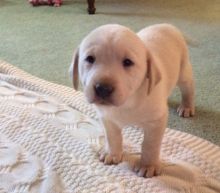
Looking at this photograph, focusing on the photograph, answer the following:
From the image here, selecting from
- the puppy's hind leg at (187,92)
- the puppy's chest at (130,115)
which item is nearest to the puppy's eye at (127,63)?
the puppy's chest at (130,115)

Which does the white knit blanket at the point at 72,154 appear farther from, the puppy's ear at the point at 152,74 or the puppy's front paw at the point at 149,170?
the puppy's ear at the point at 152,74

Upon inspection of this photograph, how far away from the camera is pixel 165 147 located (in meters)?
1.33

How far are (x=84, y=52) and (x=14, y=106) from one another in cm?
55

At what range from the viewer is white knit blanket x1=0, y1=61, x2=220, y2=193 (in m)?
1.16

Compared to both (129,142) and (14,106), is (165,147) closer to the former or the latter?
(129,142)

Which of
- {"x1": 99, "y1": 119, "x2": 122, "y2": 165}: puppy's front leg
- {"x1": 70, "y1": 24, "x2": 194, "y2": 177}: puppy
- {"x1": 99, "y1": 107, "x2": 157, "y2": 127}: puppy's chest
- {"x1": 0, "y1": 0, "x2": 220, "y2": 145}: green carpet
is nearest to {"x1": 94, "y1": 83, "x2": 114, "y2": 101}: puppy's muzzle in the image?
{"x1": 70, "y1": 24, "x2": 194, "y2": 177}: puppy

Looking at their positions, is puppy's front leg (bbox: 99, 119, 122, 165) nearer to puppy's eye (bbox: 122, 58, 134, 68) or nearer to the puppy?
the puppy

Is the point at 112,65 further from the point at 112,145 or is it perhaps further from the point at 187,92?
the point at 187,92

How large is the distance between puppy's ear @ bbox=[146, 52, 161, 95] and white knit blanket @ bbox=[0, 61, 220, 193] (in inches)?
10.6

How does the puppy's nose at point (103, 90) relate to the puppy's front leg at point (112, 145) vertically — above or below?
above

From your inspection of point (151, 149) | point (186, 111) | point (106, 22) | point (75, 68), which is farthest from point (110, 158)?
point (106, 22)

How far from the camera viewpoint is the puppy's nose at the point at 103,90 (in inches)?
39.0

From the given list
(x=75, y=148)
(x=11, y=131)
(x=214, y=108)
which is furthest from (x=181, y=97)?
(x=11, y=131)

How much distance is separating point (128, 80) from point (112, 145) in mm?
310
